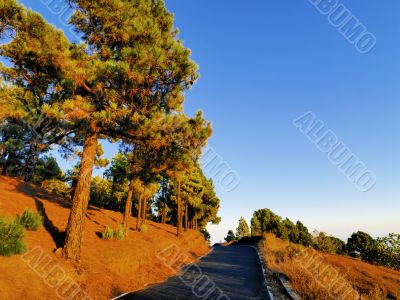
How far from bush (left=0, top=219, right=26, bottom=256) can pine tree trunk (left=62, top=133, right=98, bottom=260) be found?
1.89 meters

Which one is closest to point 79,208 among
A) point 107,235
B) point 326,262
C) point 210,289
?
point 107,235

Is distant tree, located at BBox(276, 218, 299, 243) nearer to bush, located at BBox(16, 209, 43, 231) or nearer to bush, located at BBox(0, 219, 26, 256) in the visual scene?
bush, located at BBox(16, 209, 43, 231)

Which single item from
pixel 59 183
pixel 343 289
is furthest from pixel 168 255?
pixel 59 183

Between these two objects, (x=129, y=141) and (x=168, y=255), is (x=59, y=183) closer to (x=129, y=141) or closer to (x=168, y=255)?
(x=168, y=255)

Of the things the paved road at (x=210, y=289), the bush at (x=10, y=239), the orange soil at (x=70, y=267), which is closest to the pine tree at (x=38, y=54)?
the bush at (x=10, y=239)

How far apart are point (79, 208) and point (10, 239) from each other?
2.91m

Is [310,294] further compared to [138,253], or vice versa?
[138,253]

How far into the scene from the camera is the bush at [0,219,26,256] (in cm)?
808

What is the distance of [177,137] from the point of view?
12.6 metres

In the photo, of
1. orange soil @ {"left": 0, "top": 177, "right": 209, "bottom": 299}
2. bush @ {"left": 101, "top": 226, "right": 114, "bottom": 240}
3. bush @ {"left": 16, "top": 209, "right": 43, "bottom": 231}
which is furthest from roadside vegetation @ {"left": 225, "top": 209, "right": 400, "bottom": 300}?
bush @ {"left": 16, "top": 209, "right": 43, "bottom": 231}

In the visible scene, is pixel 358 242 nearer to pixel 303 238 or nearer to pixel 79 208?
A: pixel 303 238

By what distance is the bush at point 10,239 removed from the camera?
808 centimetres

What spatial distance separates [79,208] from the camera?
36.4 ft

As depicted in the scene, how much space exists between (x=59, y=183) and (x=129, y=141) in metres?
32.6
